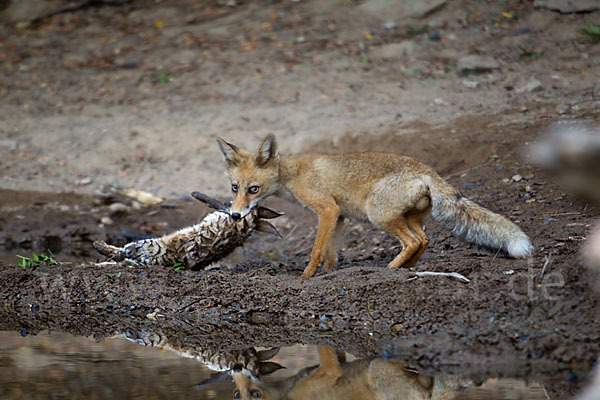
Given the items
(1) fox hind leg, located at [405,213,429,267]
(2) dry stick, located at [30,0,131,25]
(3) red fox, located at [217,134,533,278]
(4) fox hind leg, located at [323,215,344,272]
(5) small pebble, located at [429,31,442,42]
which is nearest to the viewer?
(3) red fox, located at [217,134,533,278]

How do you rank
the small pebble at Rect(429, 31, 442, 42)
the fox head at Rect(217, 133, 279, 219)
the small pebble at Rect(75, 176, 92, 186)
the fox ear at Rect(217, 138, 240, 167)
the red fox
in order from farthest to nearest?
the small pebble at Rect(429, 31, 442, 42), the small pebble at Rect(75, 176, 92, 186), the fox ear at Rect(217, 138, 240, 167), the fox head at Rect(217, 133, 279, 219), the red fox

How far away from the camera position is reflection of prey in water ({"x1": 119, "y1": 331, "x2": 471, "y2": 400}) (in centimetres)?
443

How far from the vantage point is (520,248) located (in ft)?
19.7

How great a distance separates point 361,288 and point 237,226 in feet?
5.40

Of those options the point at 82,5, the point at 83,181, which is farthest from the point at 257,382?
the point at 82,5

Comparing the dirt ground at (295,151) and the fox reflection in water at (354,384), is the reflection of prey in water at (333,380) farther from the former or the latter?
the dirt ground at (295,151)

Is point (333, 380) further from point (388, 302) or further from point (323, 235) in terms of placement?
point (323, 235)

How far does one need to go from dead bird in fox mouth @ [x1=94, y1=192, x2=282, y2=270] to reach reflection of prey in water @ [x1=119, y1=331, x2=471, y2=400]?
1963 mm

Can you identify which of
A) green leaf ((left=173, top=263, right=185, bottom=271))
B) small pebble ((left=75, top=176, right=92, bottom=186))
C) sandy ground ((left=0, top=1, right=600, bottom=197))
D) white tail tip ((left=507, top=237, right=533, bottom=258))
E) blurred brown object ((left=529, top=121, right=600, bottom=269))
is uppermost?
white tail tip ((left=507, top=237, right=533, bottom=258))

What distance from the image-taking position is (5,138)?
12.2 m

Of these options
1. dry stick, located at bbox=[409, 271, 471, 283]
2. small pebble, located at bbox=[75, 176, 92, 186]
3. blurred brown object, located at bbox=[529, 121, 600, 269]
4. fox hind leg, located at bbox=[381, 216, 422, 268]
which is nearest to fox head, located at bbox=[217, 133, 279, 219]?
fox hind leg, located at bbox=[381, 216, 422, 268]

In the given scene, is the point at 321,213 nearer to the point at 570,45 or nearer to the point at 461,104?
the point at 461,104

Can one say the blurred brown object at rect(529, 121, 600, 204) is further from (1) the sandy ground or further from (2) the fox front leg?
(2) the fox front leg

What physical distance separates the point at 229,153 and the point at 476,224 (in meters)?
2.62
